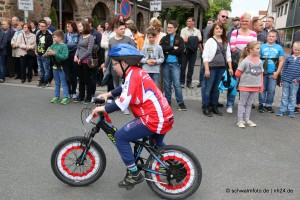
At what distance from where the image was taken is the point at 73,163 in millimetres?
3393

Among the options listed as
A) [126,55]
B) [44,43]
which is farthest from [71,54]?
[126,55]

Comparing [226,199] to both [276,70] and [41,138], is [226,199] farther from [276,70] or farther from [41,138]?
[276,70]

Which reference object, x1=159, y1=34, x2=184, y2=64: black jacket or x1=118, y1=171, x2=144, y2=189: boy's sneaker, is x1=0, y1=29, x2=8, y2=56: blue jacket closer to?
x1=159, y1=34, x2=184, y2=64: black jacket

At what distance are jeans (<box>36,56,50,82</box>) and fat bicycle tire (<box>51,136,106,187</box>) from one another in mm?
5746

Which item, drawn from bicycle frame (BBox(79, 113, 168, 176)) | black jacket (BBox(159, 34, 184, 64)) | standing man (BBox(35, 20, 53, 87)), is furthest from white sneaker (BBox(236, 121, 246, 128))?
standing man (BBox(35, 20, 53, 87))

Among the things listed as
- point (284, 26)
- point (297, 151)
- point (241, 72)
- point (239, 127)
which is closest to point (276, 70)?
point (241, 72)

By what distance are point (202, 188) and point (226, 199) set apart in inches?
12.1

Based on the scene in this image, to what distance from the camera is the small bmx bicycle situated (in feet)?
10.4

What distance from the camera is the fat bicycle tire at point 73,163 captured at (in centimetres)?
333

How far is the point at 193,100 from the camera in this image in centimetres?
781

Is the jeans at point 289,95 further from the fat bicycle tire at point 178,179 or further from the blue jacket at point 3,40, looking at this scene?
the blue jacket at point 3,40

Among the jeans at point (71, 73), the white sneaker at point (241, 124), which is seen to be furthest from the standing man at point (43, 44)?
the white sneaker at point (241, 124)

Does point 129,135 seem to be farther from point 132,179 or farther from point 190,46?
point 190,46

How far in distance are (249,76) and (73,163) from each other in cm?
368
